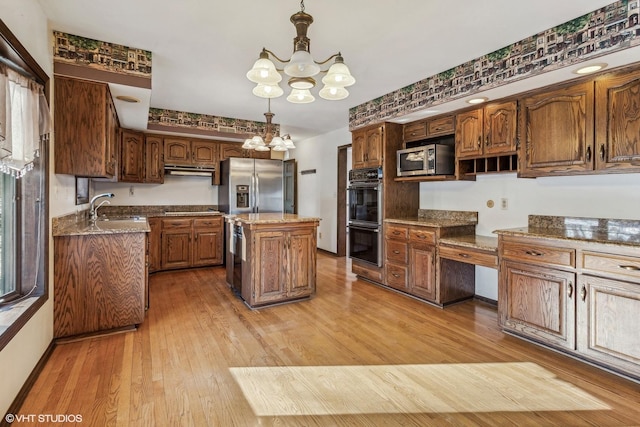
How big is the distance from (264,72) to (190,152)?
3985 mm

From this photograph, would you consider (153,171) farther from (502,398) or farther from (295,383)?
(502,398)

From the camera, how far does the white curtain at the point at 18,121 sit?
64.4 inches

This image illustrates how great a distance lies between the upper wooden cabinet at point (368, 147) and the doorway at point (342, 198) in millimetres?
1403

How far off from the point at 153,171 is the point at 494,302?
16.9ft

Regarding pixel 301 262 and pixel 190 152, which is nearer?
pixel 301 262

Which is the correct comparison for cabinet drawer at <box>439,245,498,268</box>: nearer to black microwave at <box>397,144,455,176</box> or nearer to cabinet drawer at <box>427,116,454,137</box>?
black microwave at <box>397,144,455,176</box>

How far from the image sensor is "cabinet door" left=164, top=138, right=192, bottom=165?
5336 millimetres

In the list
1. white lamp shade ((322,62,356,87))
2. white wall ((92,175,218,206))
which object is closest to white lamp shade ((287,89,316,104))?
white lamp shade ((322,62,356,87))

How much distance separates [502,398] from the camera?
76.0 inches

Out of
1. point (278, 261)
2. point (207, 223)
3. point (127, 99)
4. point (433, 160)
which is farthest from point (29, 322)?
point (433, 160)

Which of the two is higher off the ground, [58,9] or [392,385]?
[58,9]

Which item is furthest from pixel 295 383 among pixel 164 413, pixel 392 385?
pixel 164 413

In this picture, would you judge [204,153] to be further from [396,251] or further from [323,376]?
[323,376]

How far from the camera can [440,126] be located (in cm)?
377
